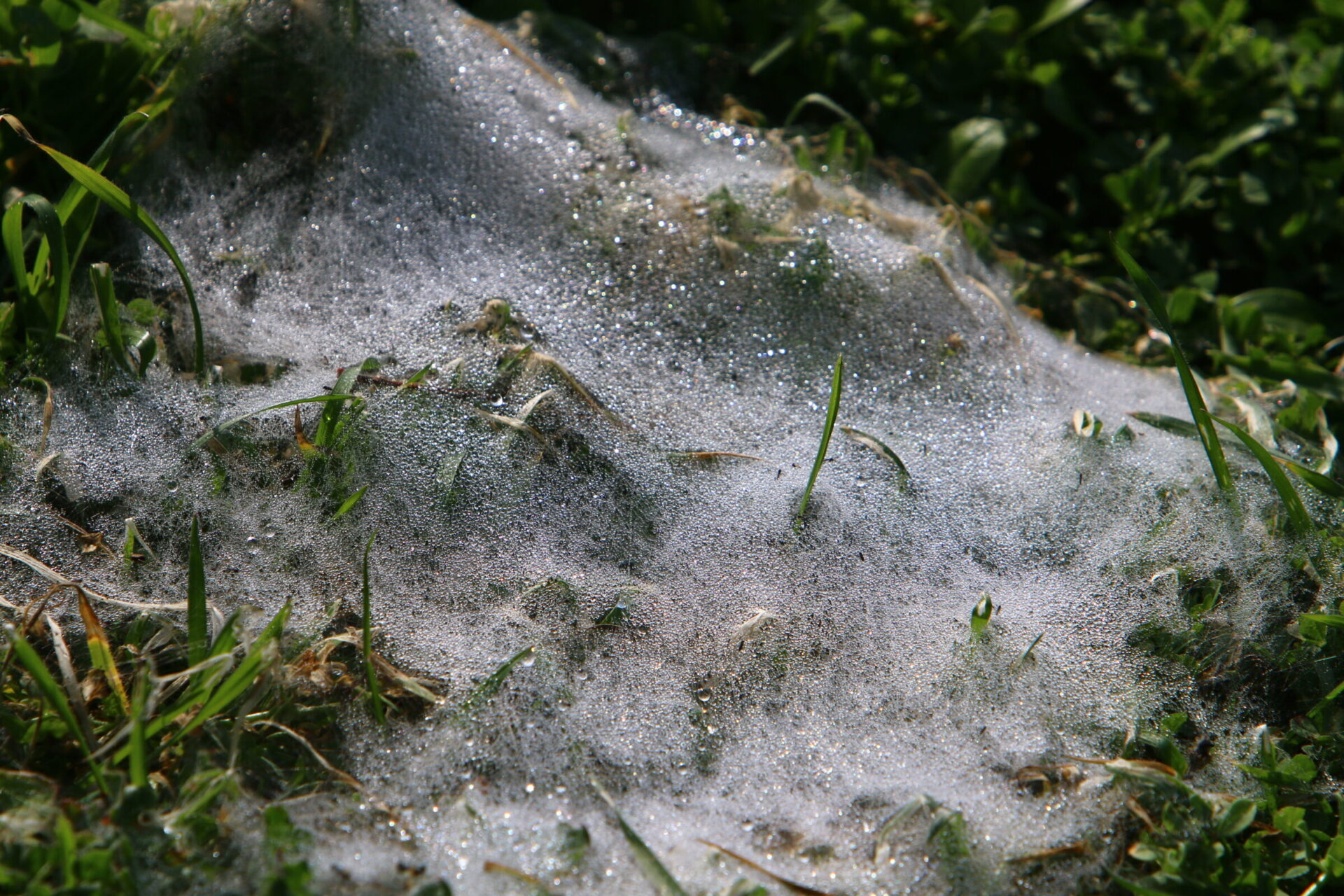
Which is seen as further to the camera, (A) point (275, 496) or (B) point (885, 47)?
(B) point (885, 47)

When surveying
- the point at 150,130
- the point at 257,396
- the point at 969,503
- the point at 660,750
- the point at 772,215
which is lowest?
the point at 660,750

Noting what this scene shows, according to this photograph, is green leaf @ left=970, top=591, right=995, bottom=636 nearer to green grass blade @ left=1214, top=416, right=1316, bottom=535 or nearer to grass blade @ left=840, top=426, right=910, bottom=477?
grass blade @ left=840, top=426, right=910, bottom=477

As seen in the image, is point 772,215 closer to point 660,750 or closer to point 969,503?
point 969,503

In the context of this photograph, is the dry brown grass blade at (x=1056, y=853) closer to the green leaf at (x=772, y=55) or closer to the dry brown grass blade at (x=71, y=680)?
the dry brown grass blade at (x=71, y=680)

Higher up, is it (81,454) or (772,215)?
(772,215)

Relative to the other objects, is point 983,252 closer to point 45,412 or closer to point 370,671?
point 370,671

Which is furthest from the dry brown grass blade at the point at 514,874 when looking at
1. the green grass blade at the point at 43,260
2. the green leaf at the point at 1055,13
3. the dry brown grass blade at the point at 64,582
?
the green leaf at the point at 1055,13

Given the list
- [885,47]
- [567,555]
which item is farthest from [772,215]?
[567,555]
